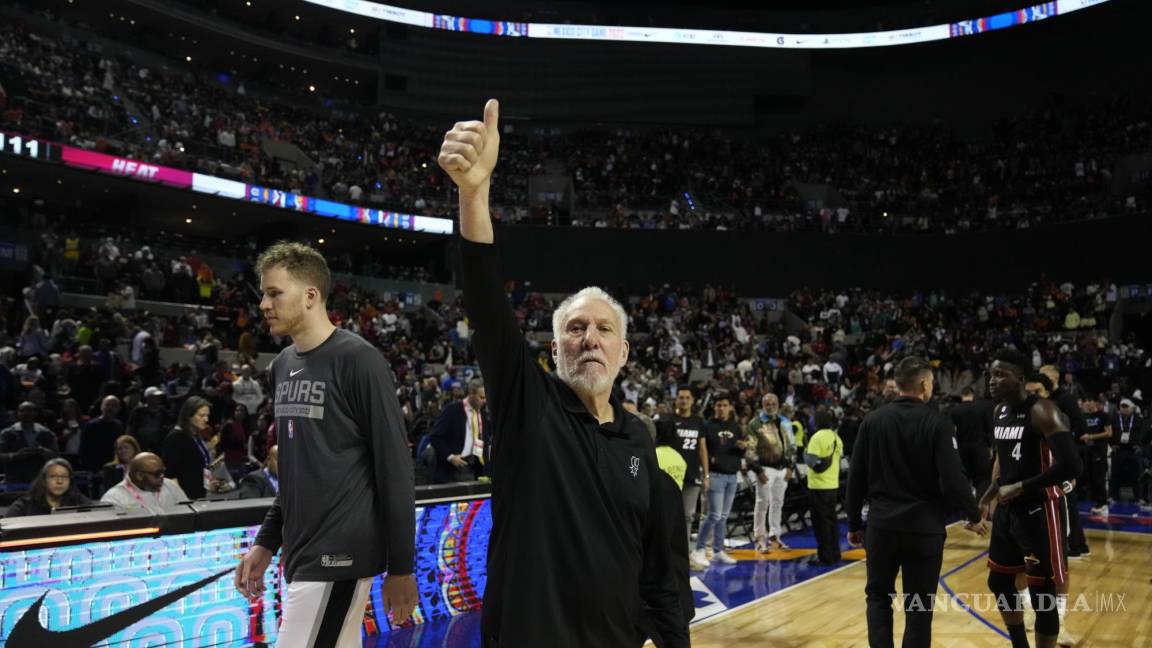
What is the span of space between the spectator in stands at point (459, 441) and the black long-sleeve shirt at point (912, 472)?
13.3 ft

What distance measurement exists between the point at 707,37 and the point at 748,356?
17.4 m

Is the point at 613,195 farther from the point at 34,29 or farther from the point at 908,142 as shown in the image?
the point at 34,29

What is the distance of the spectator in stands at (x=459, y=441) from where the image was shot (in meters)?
7.98

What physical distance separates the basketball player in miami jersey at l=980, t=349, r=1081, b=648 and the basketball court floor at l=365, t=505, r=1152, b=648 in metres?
1.01

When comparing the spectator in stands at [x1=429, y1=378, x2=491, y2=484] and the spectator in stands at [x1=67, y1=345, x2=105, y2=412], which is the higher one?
the spectator in stands at [x1=67, y1=345, x2=105, y2=412]

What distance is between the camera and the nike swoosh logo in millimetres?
4105

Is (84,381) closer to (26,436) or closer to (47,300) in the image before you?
(26,436)

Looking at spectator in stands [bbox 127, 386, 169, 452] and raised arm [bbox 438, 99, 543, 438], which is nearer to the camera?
raised arm [bbox 438, 99, 543, 438]

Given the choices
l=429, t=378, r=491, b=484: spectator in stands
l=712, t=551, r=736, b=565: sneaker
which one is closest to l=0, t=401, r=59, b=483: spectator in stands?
l=429, t=378, r=491, b=484: spectator in stands

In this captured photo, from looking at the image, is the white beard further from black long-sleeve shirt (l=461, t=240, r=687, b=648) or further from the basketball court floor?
the basketball court floor

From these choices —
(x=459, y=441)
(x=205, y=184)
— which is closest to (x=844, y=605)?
(x=459, y=441)

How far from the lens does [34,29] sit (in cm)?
2333

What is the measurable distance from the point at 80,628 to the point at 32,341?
10146 mm

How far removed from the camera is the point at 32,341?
1262cm
